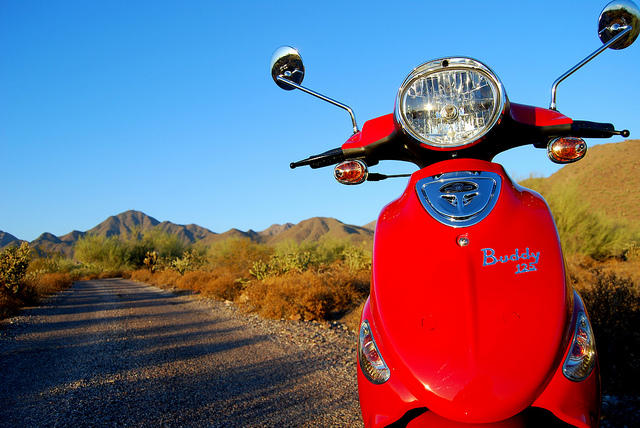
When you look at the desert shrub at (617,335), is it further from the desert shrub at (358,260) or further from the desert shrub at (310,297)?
the desert shrub at (358,260)

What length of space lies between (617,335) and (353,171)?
12.5ft

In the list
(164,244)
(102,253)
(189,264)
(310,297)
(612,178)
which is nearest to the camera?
(310,297)

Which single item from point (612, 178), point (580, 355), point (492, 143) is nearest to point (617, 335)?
point (492, 143)

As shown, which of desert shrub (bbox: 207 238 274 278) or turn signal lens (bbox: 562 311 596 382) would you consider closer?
turn signal lens (bbox: 562 311 596 382)

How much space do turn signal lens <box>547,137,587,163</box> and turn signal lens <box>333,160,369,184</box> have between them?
90 cm

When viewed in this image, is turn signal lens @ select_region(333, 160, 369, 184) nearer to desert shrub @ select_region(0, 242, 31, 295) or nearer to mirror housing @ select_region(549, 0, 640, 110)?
mirror housing @ select_region(549, 0, 640, 110)

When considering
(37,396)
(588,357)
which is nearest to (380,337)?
(588,357)

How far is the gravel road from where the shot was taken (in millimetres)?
3625

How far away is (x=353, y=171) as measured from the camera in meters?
2.21

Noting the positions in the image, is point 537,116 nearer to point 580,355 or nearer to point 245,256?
point 580,355

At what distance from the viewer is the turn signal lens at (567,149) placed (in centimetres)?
196

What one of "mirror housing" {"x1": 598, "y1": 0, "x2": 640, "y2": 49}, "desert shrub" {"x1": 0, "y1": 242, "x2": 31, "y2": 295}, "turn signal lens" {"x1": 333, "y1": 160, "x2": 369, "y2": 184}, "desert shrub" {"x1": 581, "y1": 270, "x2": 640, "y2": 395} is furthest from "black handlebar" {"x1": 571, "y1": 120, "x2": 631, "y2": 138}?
"desert shrub" {"x1": 0, "y1": 242, "x2": 31, "y2": 295}

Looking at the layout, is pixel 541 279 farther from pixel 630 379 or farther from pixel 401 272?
pixel 630 379

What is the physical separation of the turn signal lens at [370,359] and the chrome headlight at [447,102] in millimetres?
868
